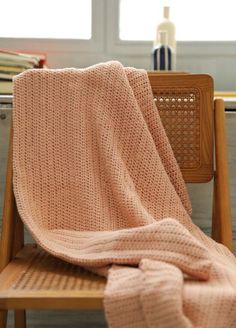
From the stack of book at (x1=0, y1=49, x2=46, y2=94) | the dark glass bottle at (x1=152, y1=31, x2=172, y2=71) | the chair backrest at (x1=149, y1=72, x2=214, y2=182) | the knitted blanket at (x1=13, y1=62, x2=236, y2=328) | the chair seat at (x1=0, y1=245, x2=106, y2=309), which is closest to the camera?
the chair seat at (x1=0, y1=245, x2=106, y2=309)

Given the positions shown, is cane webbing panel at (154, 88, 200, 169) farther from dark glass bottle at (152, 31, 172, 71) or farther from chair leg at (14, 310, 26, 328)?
chair leg at (14, 310, 26, 328)

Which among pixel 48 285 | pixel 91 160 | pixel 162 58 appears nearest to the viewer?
pixel 48 285

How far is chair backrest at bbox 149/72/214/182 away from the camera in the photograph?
4.28ft

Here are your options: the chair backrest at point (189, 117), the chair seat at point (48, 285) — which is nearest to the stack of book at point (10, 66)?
the chair backrest at point (189, 117)

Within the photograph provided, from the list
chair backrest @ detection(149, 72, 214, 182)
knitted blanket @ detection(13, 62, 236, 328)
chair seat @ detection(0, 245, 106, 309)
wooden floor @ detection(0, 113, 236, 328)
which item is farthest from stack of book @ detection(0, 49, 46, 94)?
chair seat @ detection(0, 245, 106, 309)

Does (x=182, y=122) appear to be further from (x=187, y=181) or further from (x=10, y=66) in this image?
(x=10, y=66)

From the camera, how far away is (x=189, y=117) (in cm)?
133

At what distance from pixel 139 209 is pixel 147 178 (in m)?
0.08

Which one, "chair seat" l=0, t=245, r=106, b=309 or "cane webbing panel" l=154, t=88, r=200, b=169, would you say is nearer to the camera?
"chair seat" l=0, t=245, r=106, b=309

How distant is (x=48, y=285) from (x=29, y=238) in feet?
1.57

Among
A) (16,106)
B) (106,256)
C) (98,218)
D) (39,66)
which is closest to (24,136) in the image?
(16,106)

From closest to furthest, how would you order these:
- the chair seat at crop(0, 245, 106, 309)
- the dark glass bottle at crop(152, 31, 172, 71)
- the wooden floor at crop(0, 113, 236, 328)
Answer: the chair seat at crop(0, 245, 106, 309), the wooden floor at crop(0, 113, 236, 328), the dark glass bottle at crop(152, 31, 172, 71)

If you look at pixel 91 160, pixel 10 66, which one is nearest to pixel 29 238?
pixel 91 160

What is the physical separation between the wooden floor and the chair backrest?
0.43 feet
